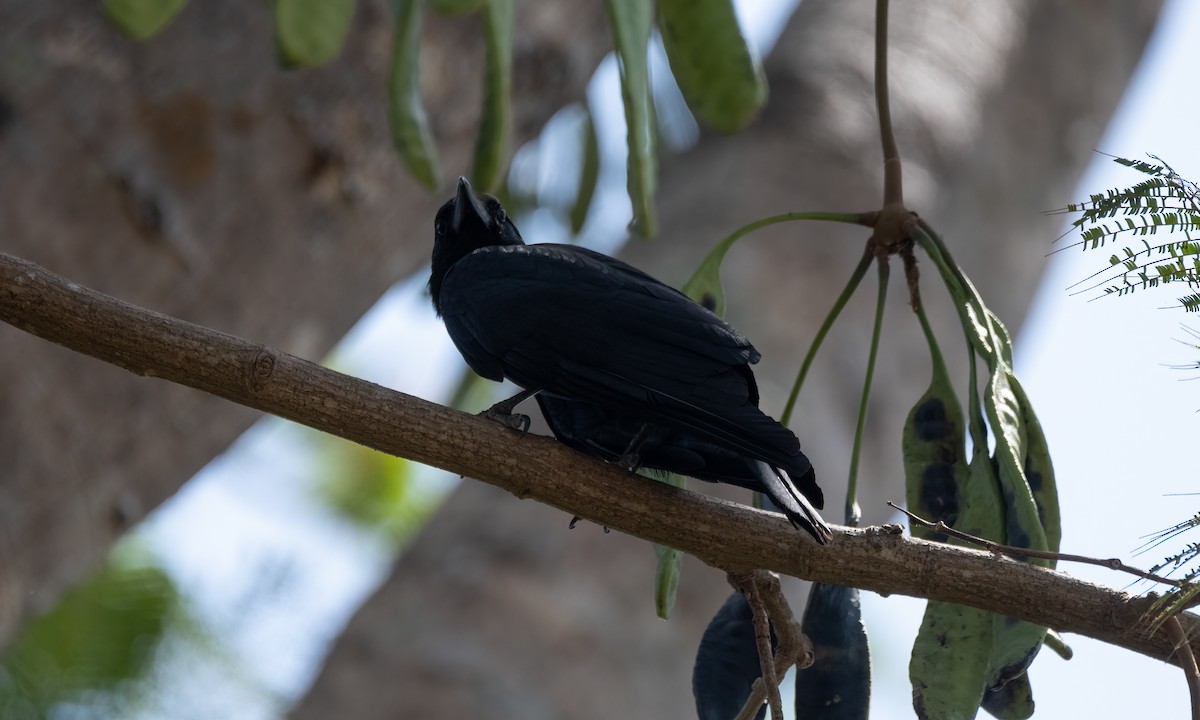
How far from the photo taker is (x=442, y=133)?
390cm

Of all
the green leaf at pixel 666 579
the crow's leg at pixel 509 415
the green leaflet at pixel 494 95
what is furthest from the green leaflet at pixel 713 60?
the green leaf at pixel 666 579

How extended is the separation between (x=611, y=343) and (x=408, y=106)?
959 mm

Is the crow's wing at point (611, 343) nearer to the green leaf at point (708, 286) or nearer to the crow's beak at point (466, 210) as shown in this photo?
the green leaf at point (708, 286)

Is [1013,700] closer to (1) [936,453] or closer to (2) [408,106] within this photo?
(1) [936,453]

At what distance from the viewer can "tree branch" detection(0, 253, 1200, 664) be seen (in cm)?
173

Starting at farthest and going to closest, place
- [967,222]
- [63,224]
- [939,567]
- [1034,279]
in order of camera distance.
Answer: [1034,279] < [967,222] < [63,224] < [939,567]

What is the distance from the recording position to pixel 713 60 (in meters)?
2.62

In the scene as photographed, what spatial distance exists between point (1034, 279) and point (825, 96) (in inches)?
57.7

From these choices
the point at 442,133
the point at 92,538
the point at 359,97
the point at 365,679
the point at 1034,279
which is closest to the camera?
the point at 92,538

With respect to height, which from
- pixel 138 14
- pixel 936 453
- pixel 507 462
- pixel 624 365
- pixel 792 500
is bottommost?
pixel 138 14

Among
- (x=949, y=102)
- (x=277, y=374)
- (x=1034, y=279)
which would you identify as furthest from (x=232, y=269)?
(x=1034, y=279)

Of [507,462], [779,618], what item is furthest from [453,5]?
[779,618]

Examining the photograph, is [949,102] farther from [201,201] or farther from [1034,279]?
[201,201]

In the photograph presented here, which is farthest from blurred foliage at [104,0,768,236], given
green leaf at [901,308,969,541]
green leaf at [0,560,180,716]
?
green leaf at [0,560,180,716]
